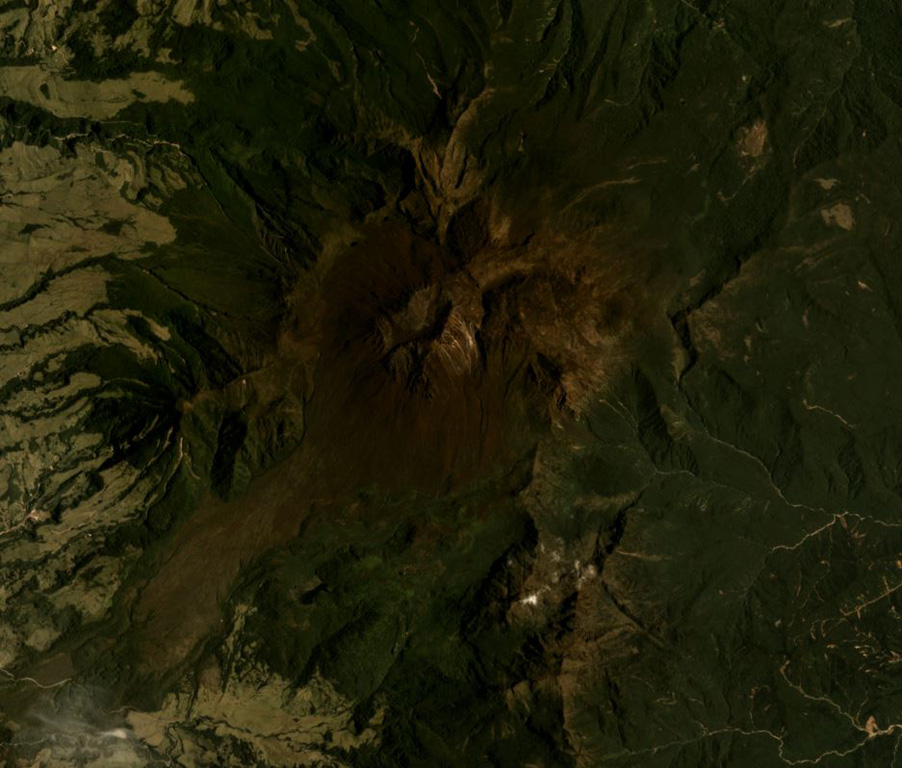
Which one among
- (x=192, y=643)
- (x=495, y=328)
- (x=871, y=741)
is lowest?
(x=871, y=741)

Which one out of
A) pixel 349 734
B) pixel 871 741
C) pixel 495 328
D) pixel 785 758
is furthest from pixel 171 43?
pixel 871 741

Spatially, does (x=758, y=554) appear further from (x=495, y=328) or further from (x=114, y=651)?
(x=114, y=651)

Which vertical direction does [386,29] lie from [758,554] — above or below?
above

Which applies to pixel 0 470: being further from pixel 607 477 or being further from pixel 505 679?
Answer: pixel 607 477

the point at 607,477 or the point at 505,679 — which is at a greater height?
the point at 607,477


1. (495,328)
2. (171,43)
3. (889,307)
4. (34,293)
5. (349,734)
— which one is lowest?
(349,734)

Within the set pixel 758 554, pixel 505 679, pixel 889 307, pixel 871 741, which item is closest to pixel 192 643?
pixel 505 679
